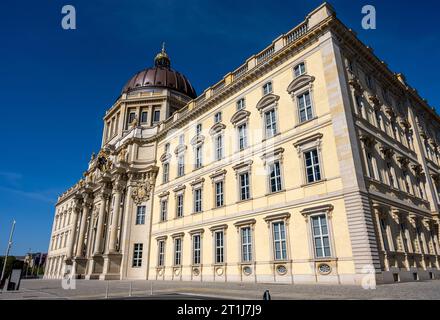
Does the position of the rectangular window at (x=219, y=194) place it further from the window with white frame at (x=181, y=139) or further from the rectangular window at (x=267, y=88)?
the rectangular window at (x=267, y=88)

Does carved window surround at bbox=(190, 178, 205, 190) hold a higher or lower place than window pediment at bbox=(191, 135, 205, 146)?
lower

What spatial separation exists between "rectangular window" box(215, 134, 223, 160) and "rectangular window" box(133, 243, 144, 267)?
1399 cm

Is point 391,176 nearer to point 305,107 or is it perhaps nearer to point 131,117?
point 305,107

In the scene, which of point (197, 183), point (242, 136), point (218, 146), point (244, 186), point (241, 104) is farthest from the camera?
point (197, 183)

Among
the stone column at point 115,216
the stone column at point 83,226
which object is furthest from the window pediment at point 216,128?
the stone column at point 83,226

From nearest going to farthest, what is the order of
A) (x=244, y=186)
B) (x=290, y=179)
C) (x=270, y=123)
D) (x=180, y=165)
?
(x=290, y=179), (x=270, y=123), (x=244, y=186), (x=180, y=165)

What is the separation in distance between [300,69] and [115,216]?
83.5ft

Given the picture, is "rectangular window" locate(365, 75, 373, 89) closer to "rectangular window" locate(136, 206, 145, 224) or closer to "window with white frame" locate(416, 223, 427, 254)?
"window with white frame" locate(416, 223, 427, 254)

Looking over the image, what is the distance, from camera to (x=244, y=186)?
2295 cm

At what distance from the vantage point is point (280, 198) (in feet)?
64.9

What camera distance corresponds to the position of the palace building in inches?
664

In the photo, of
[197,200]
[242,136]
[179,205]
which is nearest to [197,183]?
[197,200]

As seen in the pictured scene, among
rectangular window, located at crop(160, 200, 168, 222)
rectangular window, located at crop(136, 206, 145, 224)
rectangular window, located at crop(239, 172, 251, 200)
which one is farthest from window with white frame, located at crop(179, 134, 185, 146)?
rectangular window, located at crop(239, 172, 251, 200)

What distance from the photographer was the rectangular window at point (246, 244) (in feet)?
68.4
